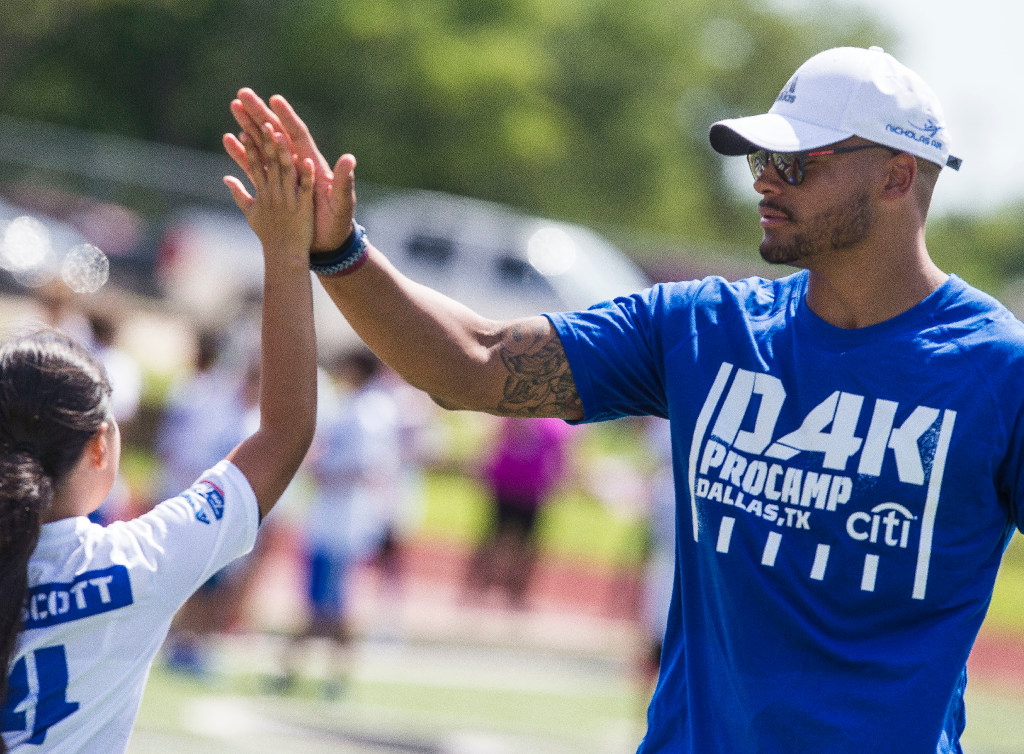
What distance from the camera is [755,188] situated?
9.59ft

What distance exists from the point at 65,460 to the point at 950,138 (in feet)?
6.28

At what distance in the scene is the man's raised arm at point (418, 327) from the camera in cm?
271

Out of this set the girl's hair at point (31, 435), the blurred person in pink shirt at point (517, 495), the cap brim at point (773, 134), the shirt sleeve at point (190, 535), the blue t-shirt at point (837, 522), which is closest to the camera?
the girl's hair at point (31, 435)

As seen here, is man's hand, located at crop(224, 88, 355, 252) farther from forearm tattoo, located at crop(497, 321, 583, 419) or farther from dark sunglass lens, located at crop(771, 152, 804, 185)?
dark sunglass lens, located at crop(771, 152, 804, 185)

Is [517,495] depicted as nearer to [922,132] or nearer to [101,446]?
[922,132]

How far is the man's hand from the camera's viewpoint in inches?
105

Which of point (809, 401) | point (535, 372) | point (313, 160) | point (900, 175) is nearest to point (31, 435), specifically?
point (313, 160)

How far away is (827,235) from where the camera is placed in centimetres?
285

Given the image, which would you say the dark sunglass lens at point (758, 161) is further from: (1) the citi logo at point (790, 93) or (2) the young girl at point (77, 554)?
(2) the young girl at point (77, 554)

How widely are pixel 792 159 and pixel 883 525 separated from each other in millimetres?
786

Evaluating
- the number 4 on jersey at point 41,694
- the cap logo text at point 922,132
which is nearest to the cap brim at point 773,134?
the cap logo text at point 922,132

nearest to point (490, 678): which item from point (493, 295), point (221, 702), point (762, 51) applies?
point (221, 702)

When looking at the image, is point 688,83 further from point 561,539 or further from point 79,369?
point 79,369

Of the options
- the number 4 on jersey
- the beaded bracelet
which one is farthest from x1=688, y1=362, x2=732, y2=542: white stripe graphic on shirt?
the number 4 on jersey
